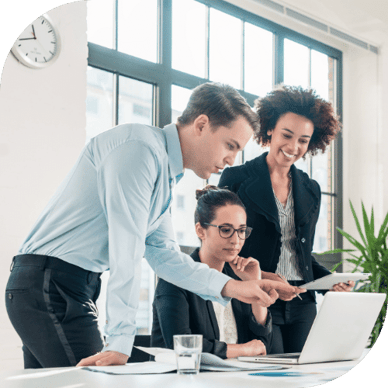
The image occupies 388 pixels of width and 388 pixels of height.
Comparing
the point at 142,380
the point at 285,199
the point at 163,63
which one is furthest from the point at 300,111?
the point at 142,380

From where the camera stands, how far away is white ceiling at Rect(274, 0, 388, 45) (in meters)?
2.29

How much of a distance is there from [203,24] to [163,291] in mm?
1428

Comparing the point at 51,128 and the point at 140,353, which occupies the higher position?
the point at 51,128

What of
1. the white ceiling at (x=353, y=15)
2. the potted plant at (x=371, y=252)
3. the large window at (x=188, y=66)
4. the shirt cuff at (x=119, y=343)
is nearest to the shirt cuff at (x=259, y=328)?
the large window at (x=188, y=66)

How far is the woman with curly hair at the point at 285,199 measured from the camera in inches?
73.9

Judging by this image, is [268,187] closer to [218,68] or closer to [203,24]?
[218,68]

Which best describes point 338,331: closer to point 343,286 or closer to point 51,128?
point 343,286

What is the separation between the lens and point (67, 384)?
27.2 inches

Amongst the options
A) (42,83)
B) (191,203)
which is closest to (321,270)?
(191,203)

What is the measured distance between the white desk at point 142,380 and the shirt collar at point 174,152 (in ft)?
1.53

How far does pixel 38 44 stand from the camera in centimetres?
204

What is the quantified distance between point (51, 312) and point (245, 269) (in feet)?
3.08

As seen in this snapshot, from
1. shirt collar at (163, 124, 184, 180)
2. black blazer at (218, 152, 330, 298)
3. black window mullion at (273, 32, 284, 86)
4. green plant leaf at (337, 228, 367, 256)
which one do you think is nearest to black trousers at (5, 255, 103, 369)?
Result: shirt collar at (163, 124, 184, 180)

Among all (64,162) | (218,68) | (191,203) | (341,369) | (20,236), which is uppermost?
(218,68)
